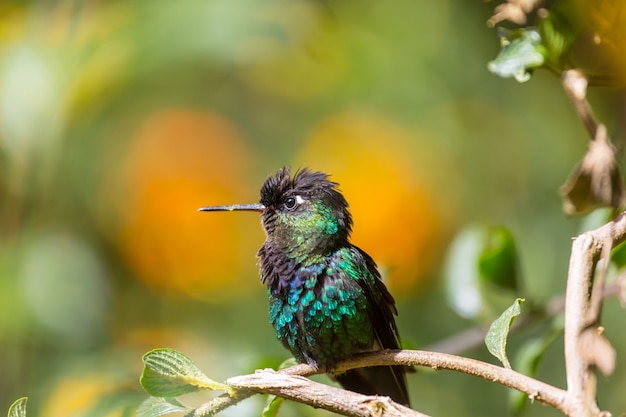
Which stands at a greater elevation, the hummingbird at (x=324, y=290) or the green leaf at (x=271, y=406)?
the hummingbird at (x=324, y=290)

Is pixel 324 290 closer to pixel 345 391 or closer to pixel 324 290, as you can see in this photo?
pixel 324 290

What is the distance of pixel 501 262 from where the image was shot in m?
2.10

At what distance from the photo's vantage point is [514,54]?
175 cm

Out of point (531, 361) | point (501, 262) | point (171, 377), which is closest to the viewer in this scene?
point (171, 377)

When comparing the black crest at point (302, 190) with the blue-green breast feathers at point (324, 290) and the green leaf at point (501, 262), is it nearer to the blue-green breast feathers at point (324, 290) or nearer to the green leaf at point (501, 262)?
the blue-green breast feathers at point (324, 290)

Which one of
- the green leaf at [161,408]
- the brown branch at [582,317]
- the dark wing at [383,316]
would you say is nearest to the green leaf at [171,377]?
the green leaf at [161,408]

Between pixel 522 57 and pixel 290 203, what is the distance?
91 centimetres

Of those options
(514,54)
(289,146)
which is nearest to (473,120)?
(289,146)

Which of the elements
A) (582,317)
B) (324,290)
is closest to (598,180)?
(582,317)

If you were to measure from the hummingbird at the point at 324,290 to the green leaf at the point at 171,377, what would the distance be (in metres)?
0.66

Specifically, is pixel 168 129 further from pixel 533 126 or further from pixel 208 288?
pixel 533 126

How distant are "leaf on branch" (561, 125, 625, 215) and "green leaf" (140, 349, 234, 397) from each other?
0.83 meters

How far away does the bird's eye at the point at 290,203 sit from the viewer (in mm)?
2436

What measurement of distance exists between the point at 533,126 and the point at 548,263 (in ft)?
3.14
